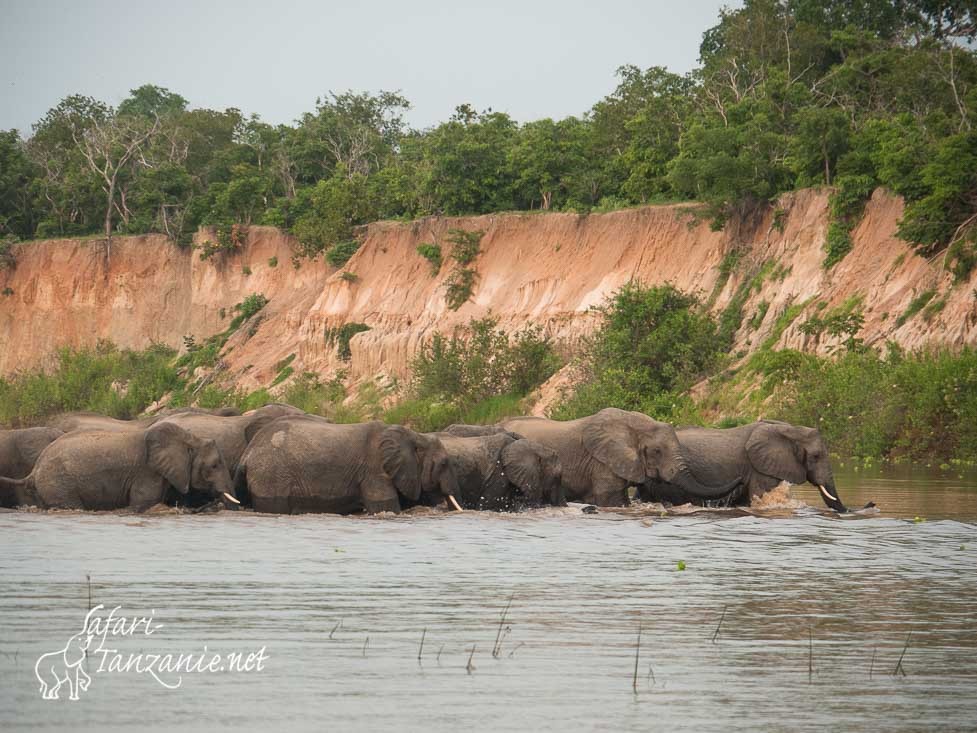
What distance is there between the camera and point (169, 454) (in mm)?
20406

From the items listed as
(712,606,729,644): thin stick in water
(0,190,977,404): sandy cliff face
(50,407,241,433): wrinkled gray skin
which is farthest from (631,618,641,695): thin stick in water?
(0,190,977,404): sandy cliff face

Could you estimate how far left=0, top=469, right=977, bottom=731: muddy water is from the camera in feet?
29.5

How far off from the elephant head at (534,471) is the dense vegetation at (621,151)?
22.6 metres

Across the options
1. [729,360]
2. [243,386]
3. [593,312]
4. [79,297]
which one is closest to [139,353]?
[79,297]

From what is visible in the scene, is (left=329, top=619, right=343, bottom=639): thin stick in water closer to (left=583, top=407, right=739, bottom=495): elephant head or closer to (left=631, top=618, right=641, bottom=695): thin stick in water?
(left=631, top=618, right=641, bottom=695): thin stick in water

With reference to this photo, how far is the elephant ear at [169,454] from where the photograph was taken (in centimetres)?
2038

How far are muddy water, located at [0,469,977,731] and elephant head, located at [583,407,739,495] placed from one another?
189 cm

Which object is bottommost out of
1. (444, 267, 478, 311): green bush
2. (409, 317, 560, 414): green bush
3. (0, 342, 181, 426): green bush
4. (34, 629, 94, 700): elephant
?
(0, 342, 181, 426): green bush

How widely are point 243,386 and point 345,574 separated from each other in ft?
174

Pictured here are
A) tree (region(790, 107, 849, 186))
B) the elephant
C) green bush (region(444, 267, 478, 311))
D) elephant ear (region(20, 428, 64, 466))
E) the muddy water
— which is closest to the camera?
the muddy water

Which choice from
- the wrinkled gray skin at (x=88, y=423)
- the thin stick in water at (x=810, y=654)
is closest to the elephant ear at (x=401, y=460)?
the wrinkled gray skin at (x=88, y=423)

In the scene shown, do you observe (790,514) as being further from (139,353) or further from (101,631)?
(139,353)

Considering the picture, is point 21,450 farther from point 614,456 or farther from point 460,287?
point 460,287

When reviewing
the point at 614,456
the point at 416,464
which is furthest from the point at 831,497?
the point at 416,464
